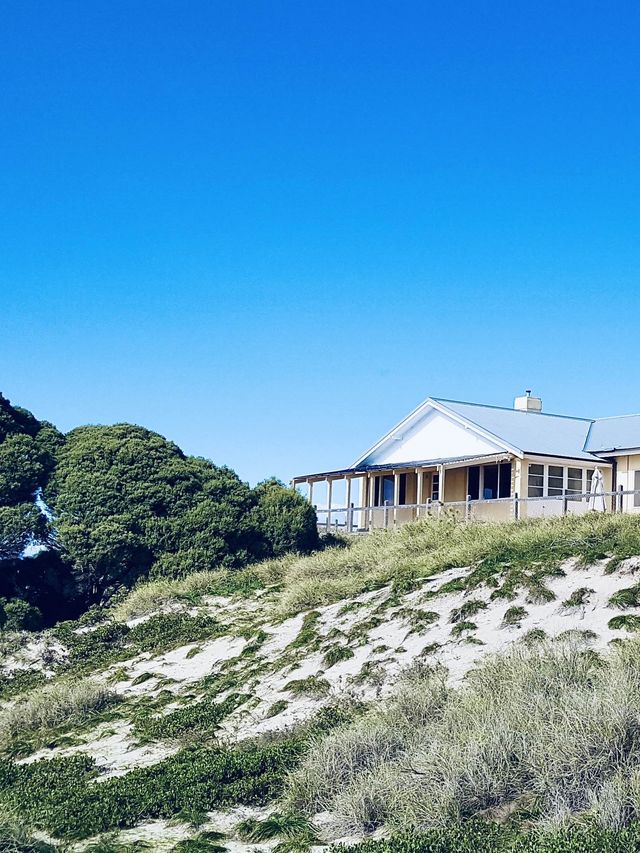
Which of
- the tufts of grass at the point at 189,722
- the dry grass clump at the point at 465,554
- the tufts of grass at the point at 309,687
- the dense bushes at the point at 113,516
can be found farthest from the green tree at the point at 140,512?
the tufts of grass at the point at 309,687

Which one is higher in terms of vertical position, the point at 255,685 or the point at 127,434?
the point at 127,434

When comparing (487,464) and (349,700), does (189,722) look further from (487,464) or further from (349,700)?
(487,464)

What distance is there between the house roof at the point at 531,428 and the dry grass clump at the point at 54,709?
60.5 ft

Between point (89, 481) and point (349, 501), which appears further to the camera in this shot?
point (349, 501)

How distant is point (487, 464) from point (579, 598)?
61.6ft

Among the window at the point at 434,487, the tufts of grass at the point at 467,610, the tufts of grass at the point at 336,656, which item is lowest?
the tufts of grass at the point at 336,656

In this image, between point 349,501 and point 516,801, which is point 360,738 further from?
point 349,501

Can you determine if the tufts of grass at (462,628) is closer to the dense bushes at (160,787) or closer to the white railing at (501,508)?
the dense bushes at (160,787)

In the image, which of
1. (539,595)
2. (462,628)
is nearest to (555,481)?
(539,595)

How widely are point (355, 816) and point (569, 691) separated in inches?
99.2

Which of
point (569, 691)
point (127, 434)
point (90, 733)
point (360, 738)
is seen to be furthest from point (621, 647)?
point (127, 434)

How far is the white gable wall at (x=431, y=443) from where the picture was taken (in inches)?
1325

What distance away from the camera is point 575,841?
7.41 metres

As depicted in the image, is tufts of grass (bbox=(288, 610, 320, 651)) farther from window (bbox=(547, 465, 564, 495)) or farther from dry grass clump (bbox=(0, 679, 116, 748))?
window (bbox=(547, 465, 564, 495))
